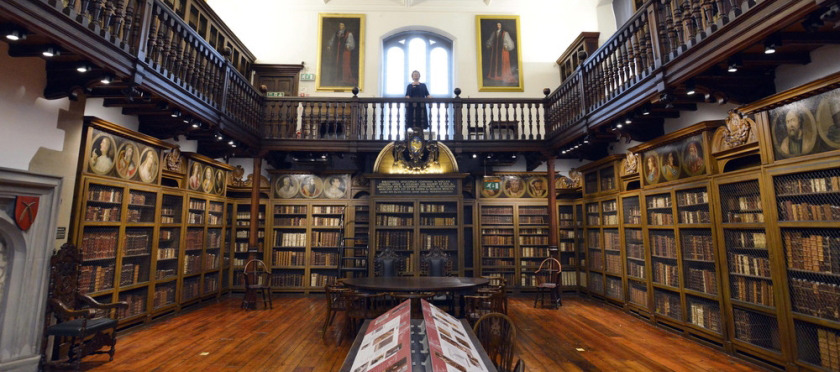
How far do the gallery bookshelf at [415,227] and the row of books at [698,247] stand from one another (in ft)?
12.4

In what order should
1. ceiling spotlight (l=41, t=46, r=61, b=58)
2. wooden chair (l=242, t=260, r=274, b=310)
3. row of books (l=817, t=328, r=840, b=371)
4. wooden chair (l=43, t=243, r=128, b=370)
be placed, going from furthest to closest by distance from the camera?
wooden chair (l=242, t=260, r=274, b=310)
wooden chair (l=43, t=243, r=128, b=370)
row of books (l=817, t=328, r=840, b=371)
ceiling spotlight (l=41, t=46, r=61, b=58)

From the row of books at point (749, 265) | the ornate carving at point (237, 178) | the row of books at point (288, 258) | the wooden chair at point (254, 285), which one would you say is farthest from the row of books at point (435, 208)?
the row of books at point (749, 265)

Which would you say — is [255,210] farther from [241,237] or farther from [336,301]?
[336,301]

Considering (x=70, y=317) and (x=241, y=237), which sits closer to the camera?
(x=70, y=317)

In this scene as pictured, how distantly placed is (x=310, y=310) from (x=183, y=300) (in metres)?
2.27

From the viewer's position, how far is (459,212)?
764 cm

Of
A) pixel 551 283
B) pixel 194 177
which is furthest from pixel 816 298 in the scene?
pixel 194 177

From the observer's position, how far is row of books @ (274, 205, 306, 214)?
8.46m

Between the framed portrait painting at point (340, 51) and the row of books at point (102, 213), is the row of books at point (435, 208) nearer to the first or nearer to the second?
the framed portrait painting at point (340, 51)

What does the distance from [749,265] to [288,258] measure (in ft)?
26.3

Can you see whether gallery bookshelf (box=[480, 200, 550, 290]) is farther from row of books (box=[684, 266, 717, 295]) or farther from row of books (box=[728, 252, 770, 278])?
row of books (box=[728, 252, 770, 278])

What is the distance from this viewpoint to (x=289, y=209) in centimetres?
848

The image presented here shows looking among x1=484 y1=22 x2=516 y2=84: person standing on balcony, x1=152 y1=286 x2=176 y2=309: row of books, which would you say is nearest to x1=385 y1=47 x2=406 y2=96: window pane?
x1=484 y1=22 x2=516 y2=84: person standing on balcony

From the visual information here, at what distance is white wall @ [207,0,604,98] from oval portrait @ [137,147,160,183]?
4.96 meters
